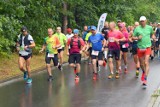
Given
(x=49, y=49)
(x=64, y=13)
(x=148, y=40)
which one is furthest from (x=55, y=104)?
(x=64, y=13)

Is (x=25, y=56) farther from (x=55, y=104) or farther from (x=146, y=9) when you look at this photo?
(x=146, y=9)

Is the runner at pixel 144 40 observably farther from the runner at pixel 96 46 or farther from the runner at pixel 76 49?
the runner at pixel 76 49

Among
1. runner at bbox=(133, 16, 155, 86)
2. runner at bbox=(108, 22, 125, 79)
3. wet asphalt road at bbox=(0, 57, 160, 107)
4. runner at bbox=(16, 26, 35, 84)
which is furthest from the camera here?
runner at bbox=(108, 22, 125, 79)

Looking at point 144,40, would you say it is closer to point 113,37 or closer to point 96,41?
point 113,37

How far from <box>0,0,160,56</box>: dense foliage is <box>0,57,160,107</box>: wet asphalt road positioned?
275 centimetres

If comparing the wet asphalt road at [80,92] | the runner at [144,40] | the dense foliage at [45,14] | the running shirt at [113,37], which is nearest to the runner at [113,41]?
the running shirt at [113,37]

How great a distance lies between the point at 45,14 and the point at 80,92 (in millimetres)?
11747

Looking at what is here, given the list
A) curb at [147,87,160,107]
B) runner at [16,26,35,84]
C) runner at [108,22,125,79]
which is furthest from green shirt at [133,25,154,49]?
runner at [16,26,35,84]

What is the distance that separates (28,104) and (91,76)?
520 cm

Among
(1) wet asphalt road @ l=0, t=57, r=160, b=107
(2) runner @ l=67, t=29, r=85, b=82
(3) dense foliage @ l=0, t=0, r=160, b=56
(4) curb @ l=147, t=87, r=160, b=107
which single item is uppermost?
(3) dense foliage @ l=0, t=0, r=160, b=56

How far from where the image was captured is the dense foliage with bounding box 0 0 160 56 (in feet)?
57.2

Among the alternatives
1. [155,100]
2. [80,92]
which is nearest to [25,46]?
[80,92]

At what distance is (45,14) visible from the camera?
75.0ft

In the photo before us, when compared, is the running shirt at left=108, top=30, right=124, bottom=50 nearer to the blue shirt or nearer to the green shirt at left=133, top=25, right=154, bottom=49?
the blue shirt
